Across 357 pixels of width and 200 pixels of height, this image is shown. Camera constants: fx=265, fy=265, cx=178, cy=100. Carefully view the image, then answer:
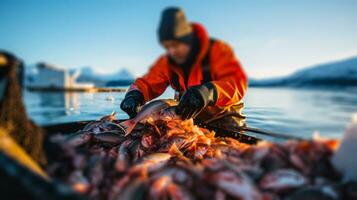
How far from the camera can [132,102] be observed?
4.30m

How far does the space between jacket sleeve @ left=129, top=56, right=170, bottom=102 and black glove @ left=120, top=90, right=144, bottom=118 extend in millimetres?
138

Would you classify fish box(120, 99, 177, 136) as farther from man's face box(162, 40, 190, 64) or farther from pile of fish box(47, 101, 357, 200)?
pile of fish box(47, 101, 357, 200)

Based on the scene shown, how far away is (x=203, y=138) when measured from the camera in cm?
341

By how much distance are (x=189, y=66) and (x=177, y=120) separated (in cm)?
88

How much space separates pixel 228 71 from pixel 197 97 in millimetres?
792

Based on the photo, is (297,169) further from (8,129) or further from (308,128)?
(8,129)

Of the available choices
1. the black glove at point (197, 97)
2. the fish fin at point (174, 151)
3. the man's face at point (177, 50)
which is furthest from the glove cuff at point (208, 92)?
the fish fin at point (174, 151)

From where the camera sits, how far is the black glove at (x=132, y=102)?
4266mm

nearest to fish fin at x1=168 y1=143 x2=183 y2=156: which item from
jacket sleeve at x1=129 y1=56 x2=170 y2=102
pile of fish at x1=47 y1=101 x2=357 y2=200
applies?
pile of fish at x1=47 y1=101 x2=357 y2=200

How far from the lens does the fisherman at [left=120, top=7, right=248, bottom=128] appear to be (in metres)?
3.31

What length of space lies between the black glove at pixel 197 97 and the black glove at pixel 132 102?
3.29ft

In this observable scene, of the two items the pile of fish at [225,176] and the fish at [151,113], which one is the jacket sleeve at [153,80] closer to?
the fish at [151,113]

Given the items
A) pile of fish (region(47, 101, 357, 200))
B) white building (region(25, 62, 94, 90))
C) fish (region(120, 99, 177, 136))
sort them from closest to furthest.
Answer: pile of fish (region(47, 101, 357, 200))
white building (region(25, 62, 94, 90))
fish (region(120, 99, 177, 136))

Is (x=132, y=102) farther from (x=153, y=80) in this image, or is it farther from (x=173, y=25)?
(x=173, y=25)
